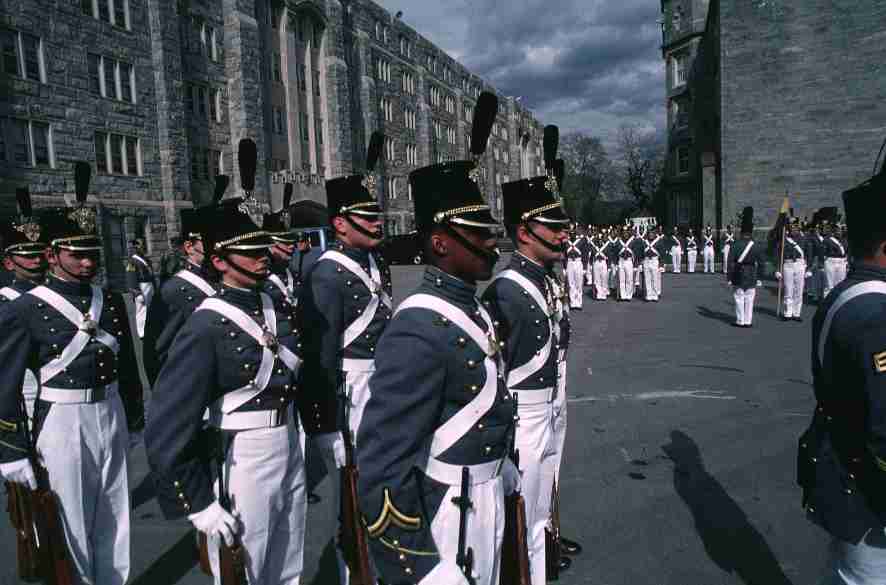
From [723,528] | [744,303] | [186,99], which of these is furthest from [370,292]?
[186,99]

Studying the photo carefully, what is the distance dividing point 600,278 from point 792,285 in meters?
6.70

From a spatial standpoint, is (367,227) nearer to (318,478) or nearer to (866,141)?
(318,478)

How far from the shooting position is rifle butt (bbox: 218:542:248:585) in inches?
107

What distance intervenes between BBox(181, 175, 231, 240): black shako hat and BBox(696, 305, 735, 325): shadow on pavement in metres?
12.5

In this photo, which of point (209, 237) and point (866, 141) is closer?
point (209, 237)

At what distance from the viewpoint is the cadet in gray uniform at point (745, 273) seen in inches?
520

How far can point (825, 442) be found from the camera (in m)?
2.67

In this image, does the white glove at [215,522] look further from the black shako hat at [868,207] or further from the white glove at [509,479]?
the black shako hat at [868,207]

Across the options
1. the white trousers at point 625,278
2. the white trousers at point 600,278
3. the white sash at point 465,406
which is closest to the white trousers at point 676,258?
the white trousers at point 600,278

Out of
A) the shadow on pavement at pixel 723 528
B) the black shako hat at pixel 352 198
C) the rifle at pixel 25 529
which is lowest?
the shadow on pavement at pixel 723 528

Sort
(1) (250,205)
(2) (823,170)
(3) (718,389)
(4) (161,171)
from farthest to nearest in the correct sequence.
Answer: (2) (823,170) < (4) (161,171) < (3) (718,389) < (1) (250,205)

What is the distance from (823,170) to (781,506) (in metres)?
30.9

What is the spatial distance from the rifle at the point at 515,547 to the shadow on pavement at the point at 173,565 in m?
2.88

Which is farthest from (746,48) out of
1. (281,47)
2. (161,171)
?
(161,171)
